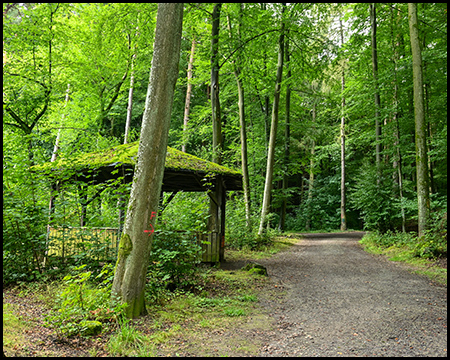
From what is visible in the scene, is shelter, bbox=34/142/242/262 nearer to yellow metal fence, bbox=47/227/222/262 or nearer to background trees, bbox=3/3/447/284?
background trees, bbox=3/3/447/284

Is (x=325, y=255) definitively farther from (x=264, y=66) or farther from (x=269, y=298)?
(x=264, y=66)

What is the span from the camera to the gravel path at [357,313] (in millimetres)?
3848

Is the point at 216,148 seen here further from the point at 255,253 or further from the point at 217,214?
the point at 255,253

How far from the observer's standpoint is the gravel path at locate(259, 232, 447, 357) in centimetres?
385

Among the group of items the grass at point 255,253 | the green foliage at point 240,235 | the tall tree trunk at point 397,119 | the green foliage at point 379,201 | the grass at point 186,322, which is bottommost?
the grass at point 255,253

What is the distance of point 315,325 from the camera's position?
474 cm

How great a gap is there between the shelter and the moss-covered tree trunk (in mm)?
2224

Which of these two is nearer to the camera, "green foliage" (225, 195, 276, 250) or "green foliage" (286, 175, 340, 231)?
"green foliage" (225, 195, 276, 250)

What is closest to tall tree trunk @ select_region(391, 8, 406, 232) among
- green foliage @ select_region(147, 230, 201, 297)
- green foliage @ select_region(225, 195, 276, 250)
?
green foliage @ select_region(225, 195, 276, 250)

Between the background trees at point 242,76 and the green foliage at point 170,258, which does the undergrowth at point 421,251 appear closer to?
the background trees at point 242,76

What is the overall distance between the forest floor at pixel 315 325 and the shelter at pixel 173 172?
258 cm

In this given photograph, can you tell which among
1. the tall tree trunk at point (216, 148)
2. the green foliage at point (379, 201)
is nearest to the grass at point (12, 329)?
the tall tree trunk at point (216, 148)

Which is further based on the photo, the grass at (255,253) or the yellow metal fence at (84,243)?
the grass at (255,253)

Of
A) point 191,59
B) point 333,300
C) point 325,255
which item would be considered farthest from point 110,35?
point 191,59
